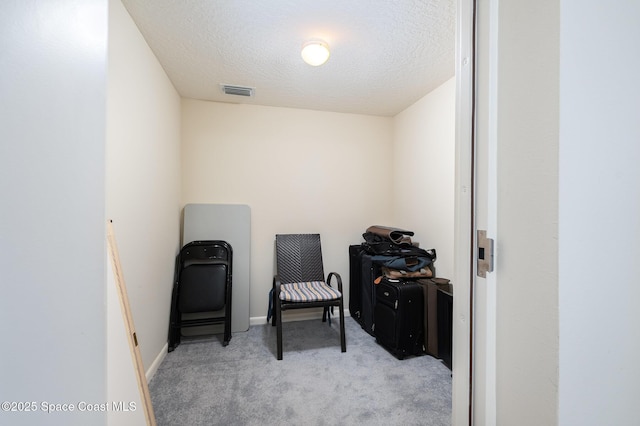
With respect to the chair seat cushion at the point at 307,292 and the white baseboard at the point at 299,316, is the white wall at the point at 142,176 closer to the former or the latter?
the chair seat cushion at the point at 307,292

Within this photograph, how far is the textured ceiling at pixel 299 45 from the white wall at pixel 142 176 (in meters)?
0.23

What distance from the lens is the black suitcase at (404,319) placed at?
219 centimetres

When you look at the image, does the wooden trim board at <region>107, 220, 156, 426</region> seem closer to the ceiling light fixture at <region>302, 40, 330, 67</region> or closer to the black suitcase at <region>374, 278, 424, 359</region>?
the ceiling light fixture at <region>302, 40, 330, 67</region>

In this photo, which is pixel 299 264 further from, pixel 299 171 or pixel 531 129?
pixel 531 129

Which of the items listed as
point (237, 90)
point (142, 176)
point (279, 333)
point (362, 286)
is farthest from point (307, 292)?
point (237, 90)

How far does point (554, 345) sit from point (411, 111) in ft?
9.27

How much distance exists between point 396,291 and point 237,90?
2.42 m

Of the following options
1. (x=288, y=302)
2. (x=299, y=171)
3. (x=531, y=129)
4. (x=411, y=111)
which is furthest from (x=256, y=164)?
(x=531, y=129)

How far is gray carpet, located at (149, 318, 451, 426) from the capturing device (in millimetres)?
1562

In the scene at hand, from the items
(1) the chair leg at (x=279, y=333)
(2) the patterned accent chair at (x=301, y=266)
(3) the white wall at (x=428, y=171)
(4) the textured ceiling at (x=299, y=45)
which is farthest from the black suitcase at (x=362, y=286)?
(4) the textured ceiling at (x=299, y=45)

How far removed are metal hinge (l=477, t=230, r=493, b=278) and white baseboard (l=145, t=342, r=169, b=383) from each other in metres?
2.26

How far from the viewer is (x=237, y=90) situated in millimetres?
2551

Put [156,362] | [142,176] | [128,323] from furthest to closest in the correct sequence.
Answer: [156,362] < [142,176] < [128,323]

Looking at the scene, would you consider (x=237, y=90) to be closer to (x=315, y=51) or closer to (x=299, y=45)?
(x=299, y=45)
